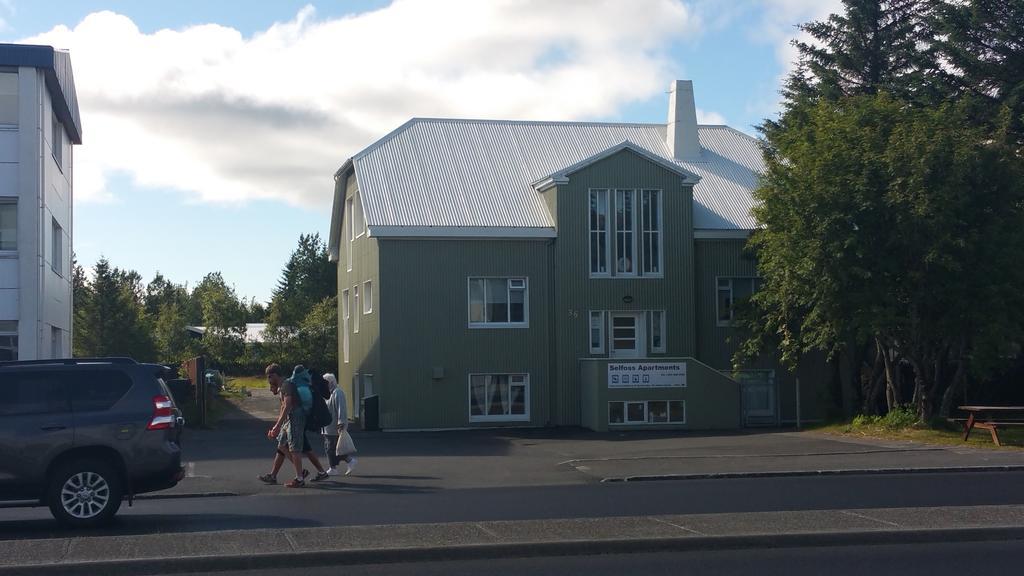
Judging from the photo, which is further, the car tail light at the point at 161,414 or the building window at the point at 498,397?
the building window at the point at 498,397

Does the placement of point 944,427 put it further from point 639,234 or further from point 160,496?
point 160,496

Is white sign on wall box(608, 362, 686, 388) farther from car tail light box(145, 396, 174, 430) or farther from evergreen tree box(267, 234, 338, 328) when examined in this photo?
evergreen tree box(267, 234, 338, 328)

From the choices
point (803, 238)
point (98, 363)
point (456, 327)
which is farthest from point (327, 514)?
point (456, 327)

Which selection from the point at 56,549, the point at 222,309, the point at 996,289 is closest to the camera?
the point at 56,549

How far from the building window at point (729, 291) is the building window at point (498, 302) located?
19.3ft

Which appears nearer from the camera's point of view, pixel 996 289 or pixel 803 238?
pixel 996 289

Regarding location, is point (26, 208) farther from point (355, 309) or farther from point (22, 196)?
point (355, 309)

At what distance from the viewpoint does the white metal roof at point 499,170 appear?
32062 millimetres

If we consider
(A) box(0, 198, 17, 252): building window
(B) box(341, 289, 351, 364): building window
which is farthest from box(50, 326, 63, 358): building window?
(B) box(341, 289, 351, 364): building window

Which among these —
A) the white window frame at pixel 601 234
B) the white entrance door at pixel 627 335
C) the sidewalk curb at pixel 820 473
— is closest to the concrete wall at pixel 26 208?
the white window frame at pixel 601 234

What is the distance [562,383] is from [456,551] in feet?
71.0

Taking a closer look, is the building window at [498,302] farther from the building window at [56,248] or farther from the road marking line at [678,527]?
the road marking line at [678,527]

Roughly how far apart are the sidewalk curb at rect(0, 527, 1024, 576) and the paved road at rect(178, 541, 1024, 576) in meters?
0.13

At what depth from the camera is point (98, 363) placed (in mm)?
12852
